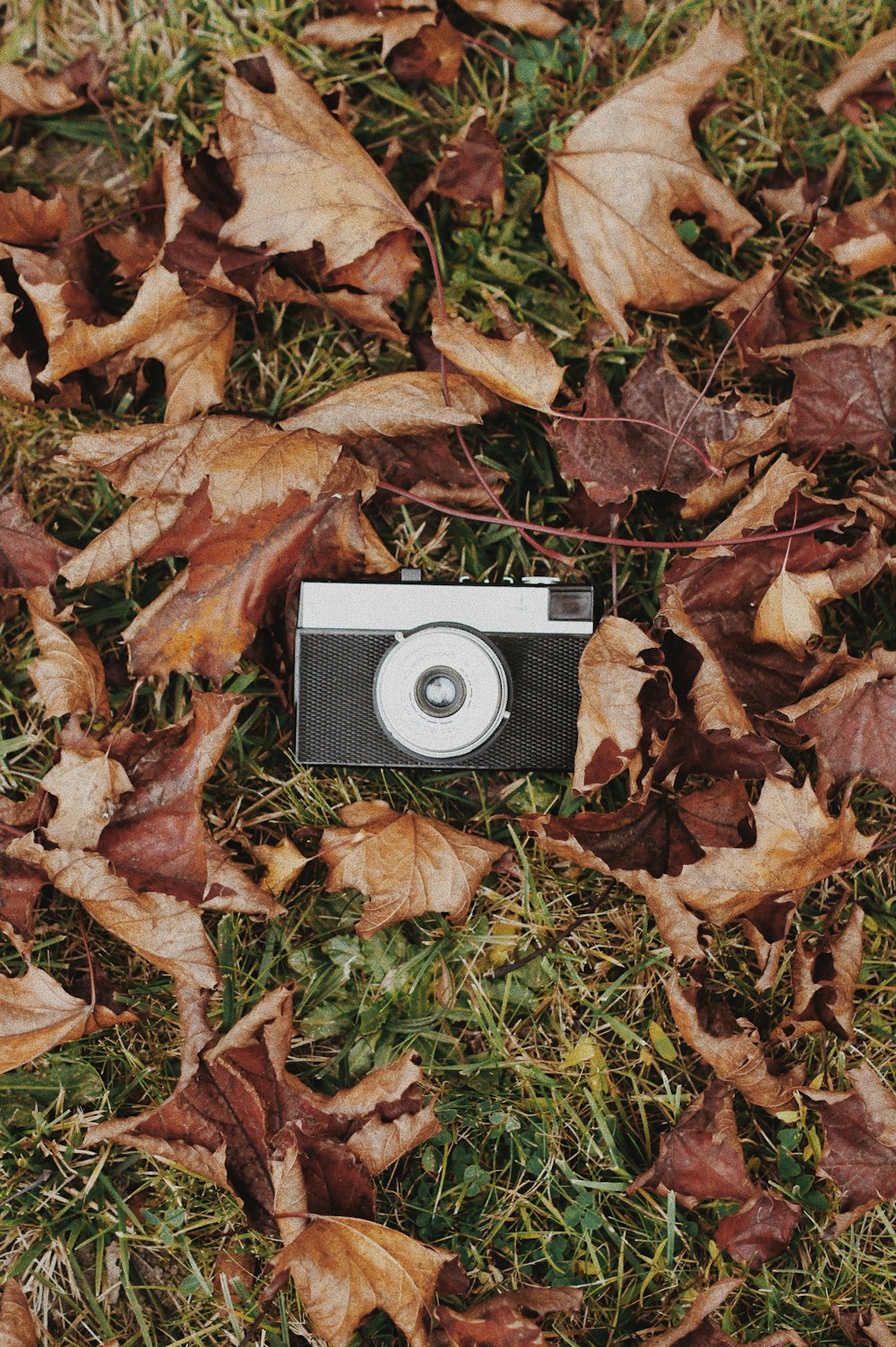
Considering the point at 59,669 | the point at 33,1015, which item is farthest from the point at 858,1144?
the point at 59,669

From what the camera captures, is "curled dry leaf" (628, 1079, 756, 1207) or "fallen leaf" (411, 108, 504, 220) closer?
"curled dry leaf" (628, 1079, 756, 1207)

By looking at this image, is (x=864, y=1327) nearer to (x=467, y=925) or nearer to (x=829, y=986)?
(x=829, y=986)

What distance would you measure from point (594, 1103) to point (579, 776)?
597 millimetres

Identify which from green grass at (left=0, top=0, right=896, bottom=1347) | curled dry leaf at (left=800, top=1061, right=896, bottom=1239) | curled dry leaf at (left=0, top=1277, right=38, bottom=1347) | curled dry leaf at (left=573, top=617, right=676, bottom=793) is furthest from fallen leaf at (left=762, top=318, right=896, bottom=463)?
curled dry leaf at (left=0, top=1277, right=38, bottom=1347)

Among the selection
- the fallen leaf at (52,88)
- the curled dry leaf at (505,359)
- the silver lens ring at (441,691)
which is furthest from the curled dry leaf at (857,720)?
the fallen leaf at (52,88)

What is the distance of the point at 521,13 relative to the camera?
211 cm

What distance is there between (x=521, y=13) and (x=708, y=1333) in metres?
2.39

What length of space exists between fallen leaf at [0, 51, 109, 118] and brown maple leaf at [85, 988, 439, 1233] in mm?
1692

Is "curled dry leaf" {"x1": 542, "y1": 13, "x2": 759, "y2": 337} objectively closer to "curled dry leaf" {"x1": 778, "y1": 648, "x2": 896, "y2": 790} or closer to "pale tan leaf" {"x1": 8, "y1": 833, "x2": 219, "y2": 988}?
"curled dry leaf" {"x1": 778, "y1": 648, "x2": 896, "y2": 790}

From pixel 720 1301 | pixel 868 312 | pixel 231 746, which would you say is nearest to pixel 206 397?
pixel 231 746

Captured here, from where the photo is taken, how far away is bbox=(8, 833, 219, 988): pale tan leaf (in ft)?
6.12

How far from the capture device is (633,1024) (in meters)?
1.99

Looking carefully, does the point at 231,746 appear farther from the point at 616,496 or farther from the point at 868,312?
the point at 868,312

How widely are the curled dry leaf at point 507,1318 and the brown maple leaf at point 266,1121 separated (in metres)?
0.23
